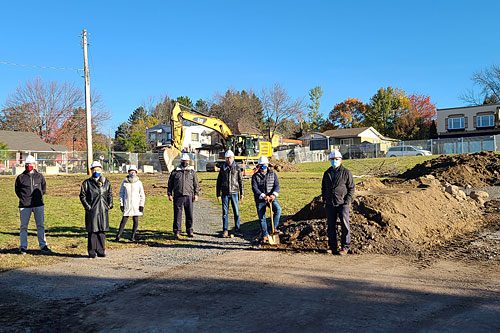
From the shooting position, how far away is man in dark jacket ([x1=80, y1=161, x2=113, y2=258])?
844 centimetres

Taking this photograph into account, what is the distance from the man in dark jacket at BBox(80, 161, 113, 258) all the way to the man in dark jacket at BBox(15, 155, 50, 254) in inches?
46.9

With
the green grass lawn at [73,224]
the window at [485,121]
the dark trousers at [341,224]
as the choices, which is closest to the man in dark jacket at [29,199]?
the green grass lawn at [73,224]

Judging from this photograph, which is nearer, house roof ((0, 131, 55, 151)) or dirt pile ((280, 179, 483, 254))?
dirt pile ((280, 179, 483, 254))

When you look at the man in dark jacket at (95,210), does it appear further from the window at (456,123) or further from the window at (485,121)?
the window at (456,123)

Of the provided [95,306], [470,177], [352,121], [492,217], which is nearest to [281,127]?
[352,121]

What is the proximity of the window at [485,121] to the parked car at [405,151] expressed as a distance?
1652cm

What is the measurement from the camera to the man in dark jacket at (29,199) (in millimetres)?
8836

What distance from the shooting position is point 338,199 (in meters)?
8.40

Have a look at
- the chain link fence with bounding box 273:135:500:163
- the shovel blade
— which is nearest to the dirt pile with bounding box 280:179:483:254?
the shovel blade

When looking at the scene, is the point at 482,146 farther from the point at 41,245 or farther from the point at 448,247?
the point at 41,245

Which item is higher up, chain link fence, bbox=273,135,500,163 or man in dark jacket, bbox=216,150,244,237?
chain link fence, bbox=273,135,500,163

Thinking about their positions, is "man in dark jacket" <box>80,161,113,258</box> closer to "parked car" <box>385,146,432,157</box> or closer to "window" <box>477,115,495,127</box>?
"parked car" <box>385,146,432,157</box>

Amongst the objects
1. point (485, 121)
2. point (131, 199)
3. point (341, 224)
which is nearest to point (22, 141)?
point (131, 199)

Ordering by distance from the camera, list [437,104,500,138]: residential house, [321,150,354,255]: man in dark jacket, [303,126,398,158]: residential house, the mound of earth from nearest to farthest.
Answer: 1. [321,150,354,255]: man in dark jacket
2. the mound of earth
3. [303,126,398,158]: residential house
4. [437,104,500,138]: residential house
